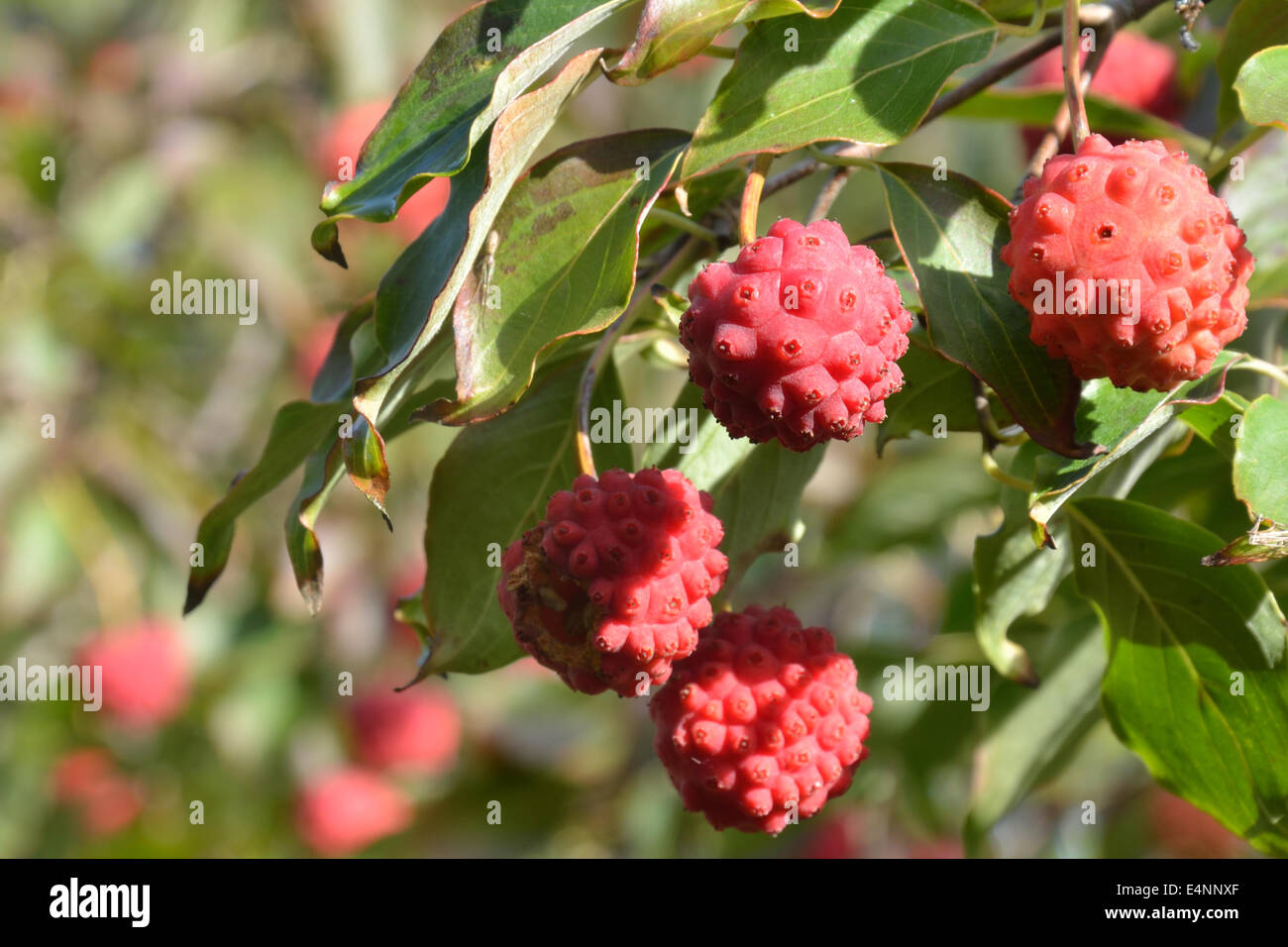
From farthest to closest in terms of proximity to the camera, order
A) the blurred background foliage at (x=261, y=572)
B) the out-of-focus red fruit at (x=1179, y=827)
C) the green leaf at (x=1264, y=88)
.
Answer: the blurred background foliage at (x=261, y=572), the out-of-focus red fruit at (x=1179, y=827), the green leaf at (x=1264, y=88)

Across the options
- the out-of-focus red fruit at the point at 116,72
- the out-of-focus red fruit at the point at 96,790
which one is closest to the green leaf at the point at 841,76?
the out-of-focus red fruit at the point at 96,790

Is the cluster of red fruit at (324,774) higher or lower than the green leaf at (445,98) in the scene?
lower

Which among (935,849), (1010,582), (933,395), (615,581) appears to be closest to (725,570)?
(615,581)

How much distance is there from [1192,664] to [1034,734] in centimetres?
46

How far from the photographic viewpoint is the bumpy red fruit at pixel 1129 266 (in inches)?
31.2

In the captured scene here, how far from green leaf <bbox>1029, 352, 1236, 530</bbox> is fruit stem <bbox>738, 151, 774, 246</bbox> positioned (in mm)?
269

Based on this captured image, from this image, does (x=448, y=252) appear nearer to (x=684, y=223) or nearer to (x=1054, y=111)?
(x=684, y=223)

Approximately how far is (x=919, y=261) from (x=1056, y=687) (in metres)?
0.79

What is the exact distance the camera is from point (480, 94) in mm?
937

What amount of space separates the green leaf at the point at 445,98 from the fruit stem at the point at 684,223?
6.1 inches

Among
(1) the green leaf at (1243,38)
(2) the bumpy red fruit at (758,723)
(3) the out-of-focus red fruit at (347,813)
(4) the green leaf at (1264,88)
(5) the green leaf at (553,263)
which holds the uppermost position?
(1) the green leaf at (1243,38)

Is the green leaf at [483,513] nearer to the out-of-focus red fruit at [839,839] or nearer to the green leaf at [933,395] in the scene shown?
the green leaf at [933,395]

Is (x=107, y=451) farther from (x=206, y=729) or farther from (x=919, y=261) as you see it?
(x=919, y=261)
